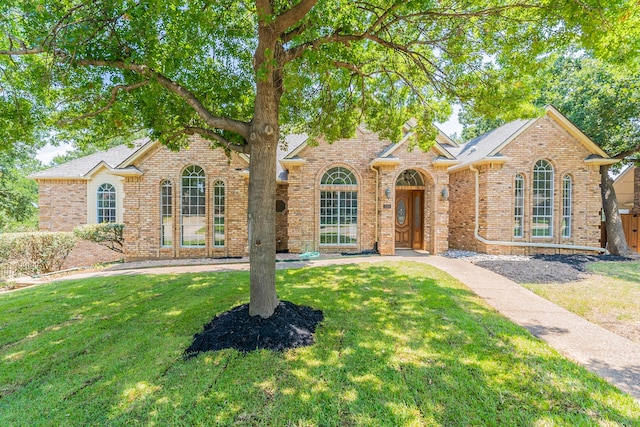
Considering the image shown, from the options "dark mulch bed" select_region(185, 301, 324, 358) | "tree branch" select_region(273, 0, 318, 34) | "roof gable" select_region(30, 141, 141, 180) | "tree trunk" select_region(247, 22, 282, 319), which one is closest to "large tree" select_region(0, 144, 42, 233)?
"roof gable" select_region(30, 141, 141, 180)

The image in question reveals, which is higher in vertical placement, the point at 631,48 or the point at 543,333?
the point at 631,48

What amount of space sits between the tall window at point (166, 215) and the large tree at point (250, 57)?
493 cm

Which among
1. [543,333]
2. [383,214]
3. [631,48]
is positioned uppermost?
A: [631,48]

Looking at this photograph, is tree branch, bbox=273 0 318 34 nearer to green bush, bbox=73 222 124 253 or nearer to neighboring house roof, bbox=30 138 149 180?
neighboring house roof, bbox=30 138 149 180

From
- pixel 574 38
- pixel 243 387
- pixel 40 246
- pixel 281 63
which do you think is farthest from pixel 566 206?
pixel 40 246

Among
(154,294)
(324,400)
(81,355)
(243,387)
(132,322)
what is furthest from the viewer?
(154,294)

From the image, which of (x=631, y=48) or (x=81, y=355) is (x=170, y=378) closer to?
(x=81, y=355)

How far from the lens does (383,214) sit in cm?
1152

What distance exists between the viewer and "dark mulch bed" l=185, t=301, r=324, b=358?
3996mm

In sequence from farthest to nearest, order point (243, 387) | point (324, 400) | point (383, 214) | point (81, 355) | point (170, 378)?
point (383, 214), point (81, 355), point (170, 378), point (243, 387), point (324, 400)

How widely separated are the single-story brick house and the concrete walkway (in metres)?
3.13

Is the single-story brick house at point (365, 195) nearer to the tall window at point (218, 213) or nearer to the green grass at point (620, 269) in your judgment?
the tall window at point (218, 213)

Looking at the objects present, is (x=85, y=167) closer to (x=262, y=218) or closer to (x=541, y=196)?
(x=262, y=218)

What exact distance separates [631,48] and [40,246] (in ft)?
54.0
